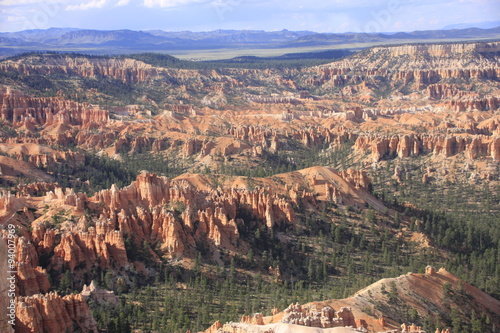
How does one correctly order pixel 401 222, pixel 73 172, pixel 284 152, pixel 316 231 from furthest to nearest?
pixel 284 152, pixel 73 172, pixel 401 222, pixel 316 231

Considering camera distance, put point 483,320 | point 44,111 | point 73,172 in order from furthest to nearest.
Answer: point 44,111 → point 73,172 → point 483,320

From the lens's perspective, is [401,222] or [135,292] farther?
[401,222]

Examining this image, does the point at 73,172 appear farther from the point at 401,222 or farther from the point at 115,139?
the point at 401,222

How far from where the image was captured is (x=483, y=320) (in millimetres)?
55562

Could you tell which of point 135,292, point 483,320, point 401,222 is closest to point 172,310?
point 135,292

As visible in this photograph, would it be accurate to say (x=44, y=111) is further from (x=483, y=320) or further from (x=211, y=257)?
(x=483, y=320)

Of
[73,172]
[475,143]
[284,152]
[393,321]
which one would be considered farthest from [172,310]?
[284,152]

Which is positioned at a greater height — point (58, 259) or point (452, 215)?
point (58, 259)

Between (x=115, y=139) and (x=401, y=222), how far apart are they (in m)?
89.0

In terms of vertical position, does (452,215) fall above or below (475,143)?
below

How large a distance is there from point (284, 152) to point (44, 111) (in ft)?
229

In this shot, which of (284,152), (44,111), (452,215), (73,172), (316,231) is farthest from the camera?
(44,111)

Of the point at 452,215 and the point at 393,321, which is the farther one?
the point at 452,215

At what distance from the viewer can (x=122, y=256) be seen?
6391 cm
